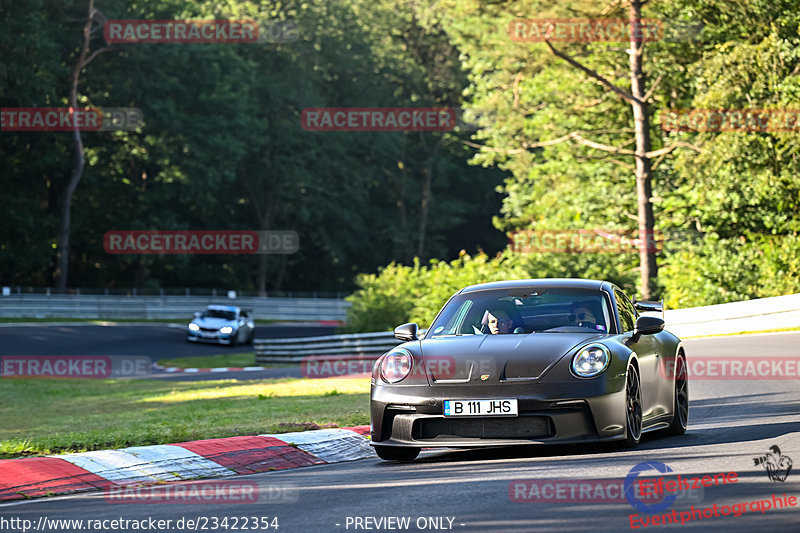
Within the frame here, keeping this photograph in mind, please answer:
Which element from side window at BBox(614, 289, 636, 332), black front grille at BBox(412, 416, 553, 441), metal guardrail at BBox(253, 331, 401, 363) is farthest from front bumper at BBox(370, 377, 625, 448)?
metal guardrail at BBox(253, 331, 401, 363)

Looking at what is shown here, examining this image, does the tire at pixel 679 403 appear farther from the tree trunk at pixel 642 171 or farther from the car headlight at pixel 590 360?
the tree trunk at pixel 642 171

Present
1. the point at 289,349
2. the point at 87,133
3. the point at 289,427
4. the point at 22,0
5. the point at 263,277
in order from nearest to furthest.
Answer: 1. the point at 289,427
2. the point at 289,349
3. the point at 22,0
4. the point at 87,133
5. the point at 263,277

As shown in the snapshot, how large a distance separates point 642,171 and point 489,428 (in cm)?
2606

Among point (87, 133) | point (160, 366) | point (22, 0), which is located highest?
point (22, 0)

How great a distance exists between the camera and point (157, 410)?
1761cm

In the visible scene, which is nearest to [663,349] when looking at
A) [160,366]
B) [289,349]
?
[289,349]

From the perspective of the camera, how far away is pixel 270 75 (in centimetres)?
7569

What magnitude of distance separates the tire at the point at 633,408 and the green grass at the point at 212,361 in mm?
25408

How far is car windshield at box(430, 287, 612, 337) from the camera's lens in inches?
393

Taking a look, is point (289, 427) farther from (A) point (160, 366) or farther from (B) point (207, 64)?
(B) point (207, 64)

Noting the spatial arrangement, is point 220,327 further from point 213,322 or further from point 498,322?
point 498,322

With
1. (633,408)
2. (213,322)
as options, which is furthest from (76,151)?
(633,408)

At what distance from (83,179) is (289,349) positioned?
34298 millimetres

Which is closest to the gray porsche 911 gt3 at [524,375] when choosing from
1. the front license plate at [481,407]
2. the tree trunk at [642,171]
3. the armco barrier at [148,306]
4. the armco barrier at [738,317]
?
the front license plate at [481,407]
